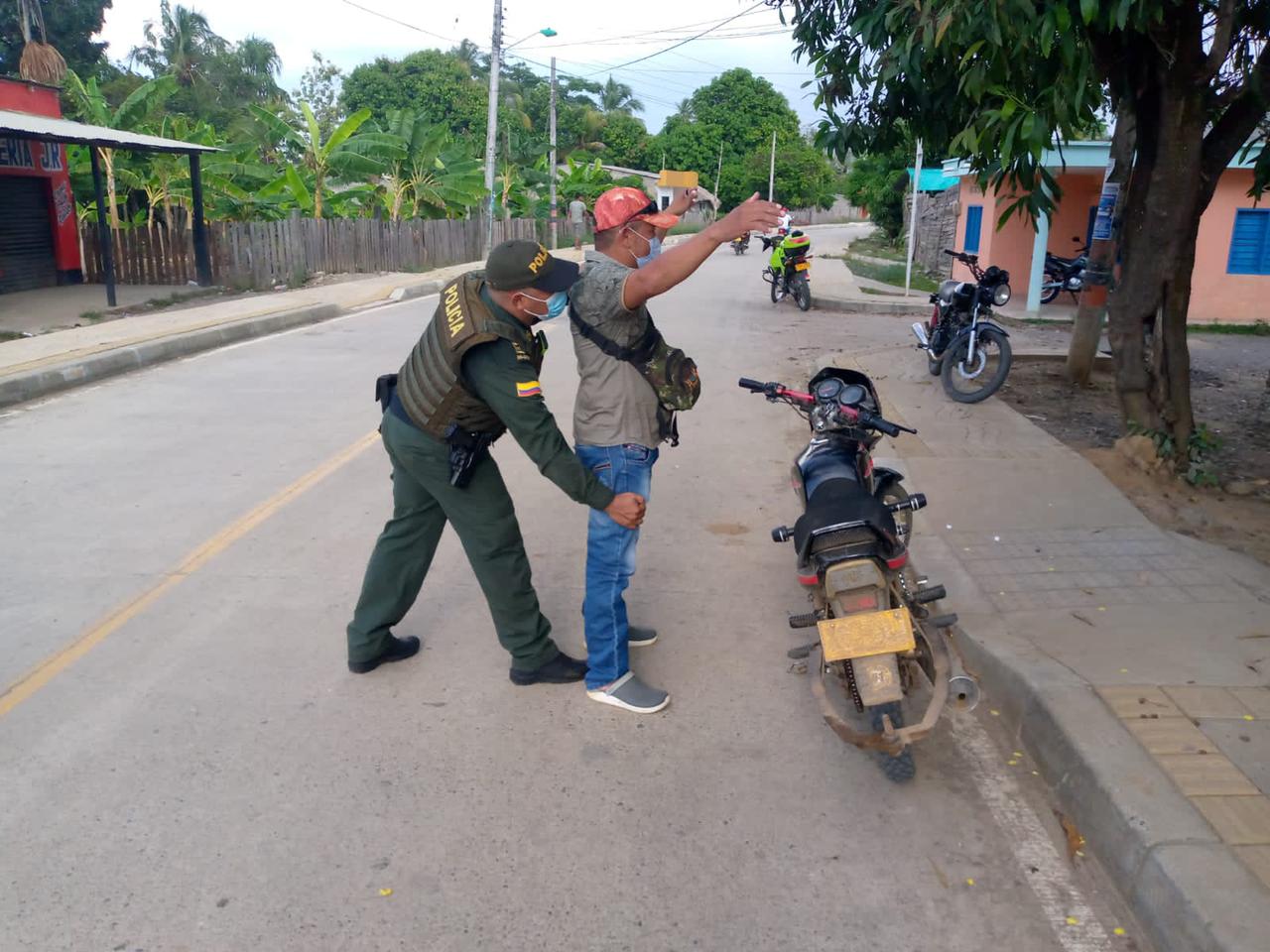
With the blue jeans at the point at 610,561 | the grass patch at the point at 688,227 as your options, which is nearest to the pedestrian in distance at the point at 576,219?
the grass patch at the point at 688,227

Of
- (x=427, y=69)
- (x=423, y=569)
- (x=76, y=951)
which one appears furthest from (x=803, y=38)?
(x=427, y=69)

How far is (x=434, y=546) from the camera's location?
4.32 metres

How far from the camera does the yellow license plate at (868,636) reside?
11.3ft

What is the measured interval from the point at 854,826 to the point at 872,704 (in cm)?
39

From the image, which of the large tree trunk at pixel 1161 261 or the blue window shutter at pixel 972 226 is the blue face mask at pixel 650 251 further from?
the blue window shutter at pixel 972 226

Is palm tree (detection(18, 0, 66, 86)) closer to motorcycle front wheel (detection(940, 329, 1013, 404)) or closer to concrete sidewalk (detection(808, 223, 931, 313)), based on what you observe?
concrete sidewalk (detection(808, 223, 931, 313))

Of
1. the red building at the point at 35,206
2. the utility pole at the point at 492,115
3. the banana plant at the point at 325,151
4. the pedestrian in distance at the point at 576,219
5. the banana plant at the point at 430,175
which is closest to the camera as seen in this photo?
the red building at the point at 35,206

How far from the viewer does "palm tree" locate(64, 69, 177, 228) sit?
20223 mm

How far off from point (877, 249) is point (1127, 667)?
128 feet

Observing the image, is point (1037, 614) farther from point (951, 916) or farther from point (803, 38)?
point (803, 38)

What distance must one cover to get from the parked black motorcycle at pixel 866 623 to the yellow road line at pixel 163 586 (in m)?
3.03

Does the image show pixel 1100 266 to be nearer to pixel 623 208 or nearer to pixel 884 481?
pixel 884 481

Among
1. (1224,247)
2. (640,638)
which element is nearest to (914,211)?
(1224,247)

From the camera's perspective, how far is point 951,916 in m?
2.94
